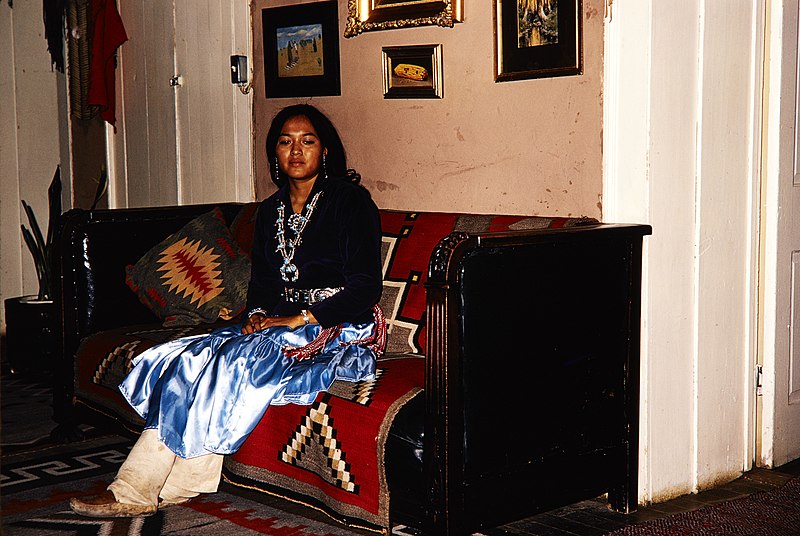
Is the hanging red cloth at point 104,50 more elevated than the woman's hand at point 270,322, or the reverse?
the hanging red cloth at point 104,50

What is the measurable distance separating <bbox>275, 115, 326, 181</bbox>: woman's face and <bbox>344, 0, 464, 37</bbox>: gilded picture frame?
2.25 ft

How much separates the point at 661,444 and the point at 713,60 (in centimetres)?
126

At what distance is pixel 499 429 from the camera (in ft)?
7.97

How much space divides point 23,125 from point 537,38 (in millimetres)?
3785

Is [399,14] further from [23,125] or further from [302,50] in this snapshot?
[23,125]

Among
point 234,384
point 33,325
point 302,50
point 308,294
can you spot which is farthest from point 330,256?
point 33,325

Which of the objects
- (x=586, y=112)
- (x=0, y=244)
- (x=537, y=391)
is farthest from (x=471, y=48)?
(x=0, y=244)

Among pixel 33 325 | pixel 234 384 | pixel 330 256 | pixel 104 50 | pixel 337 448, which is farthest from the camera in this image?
pixel 104 50

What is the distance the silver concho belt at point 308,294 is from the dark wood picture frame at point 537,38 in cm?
96

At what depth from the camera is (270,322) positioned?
2896mm

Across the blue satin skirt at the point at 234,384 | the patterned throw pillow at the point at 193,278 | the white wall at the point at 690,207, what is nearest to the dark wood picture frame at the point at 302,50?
the patterned throw pillow at the point at 193,278

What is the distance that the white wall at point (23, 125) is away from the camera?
18.5 feet

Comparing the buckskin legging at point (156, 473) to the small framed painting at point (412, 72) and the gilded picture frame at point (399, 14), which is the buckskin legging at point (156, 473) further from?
the gilded picture frame at point (399, 14)

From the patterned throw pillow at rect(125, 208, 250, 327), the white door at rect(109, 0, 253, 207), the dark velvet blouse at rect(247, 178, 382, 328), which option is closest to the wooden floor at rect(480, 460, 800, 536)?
the dark velvet blouse at rect(247, 178, 382, 328)
